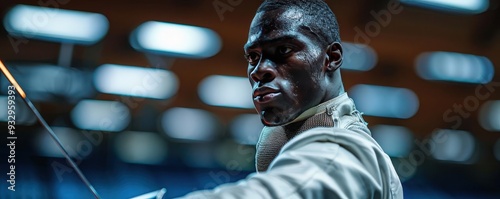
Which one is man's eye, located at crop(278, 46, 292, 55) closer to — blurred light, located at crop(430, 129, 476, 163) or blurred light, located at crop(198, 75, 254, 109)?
blurred light, located at crop(198, 75, 254, 109)

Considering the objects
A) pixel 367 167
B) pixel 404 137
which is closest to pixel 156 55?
pixel 404 137

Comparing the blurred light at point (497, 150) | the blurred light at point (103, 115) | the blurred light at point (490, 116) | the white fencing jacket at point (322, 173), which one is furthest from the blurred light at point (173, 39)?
the white fencing jacket at point (322, 173)

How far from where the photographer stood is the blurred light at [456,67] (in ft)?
21.5

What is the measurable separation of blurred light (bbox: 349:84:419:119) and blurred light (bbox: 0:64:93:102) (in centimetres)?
304

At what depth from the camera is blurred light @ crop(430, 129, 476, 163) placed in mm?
7508

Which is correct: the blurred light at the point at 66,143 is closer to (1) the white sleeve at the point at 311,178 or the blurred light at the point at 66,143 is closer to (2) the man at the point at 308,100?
(2) the man at the point at 308,100

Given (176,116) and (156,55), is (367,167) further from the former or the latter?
(176,116)

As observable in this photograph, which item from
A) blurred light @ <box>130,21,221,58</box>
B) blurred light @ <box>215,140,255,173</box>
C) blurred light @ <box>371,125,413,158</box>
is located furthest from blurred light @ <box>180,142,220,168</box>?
blurred light @ <box>371,125,413,158</box>

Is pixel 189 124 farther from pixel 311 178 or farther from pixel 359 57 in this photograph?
pixel 311 178

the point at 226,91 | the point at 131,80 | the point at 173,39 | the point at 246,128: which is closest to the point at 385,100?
the point at 246,128

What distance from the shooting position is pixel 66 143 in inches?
203

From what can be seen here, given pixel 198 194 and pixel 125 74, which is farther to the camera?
pixel 125 74

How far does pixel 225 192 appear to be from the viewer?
0.66 m

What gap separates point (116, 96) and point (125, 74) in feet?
1.05
